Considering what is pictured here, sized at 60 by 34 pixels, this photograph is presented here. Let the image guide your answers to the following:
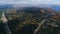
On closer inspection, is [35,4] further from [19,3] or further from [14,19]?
[14,19]

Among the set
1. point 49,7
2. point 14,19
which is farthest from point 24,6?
point 49,7

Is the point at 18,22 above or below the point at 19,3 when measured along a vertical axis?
below

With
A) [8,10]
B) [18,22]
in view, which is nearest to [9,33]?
[18,22]

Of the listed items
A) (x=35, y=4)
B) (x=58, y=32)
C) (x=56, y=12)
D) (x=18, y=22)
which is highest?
(x=35, y=4)

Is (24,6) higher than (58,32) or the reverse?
higher

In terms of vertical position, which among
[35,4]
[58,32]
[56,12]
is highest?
[35,4]

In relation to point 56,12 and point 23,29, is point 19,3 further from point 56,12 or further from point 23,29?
point 56,12
